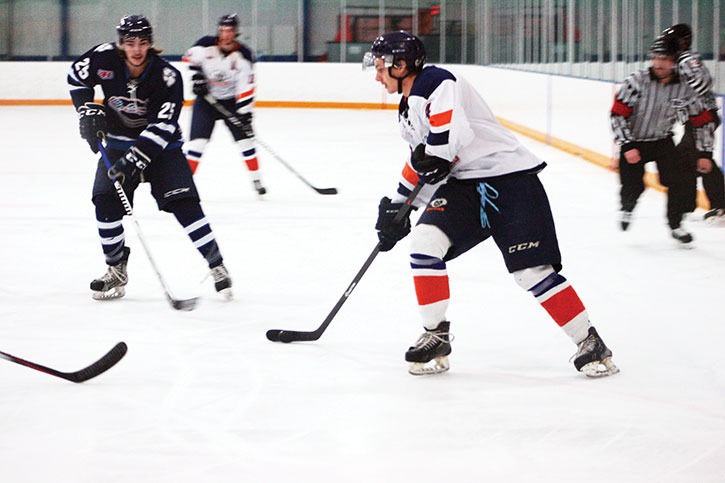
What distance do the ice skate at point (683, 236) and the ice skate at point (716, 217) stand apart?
1.91ft

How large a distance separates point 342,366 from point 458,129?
0.74 meters

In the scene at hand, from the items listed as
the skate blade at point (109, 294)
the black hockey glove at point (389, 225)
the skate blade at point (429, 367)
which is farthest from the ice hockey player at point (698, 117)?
the skate blade at point (109, 294)

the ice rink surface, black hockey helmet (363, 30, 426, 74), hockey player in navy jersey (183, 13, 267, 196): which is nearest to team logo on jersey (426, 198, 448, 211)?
black hockey helmet (363, 30, 426, 74)

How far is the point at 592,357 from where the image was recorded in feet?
9.00

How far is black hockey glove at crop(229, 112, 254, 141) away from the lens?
600cm

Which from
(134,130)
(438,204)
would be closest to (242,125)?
(134,130)

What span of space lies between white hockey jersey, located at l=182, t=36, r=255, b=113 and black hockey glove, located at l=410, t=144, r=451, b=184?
3.38m

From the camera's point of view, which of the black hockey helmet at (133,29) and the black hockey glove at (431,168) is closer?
the black hockey glove at (431,168)

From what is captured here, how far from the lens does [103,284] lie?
12.2 feet

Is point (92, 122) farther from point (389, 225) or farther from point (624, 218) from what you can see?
point (624, 218)

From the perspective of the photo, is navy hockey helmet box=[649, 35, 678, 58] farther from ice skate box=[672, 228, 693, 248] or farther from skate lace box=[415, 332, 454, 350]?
skate lace box=[415, 332, 454, 350]

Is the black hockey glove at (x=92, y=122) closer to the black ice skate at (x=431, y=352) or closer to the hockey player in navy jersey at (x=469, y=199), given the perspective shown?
the hockey player in navy jersey at (x=469, y=199)

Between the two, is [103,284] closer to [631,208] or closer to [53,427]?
[53,427]

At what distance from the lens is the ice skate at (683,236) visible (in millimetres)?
4594
